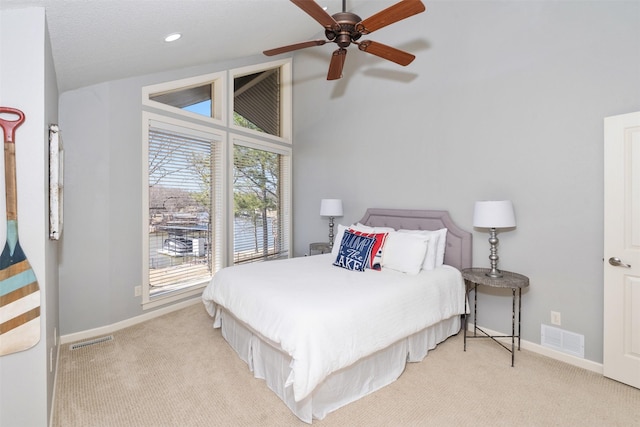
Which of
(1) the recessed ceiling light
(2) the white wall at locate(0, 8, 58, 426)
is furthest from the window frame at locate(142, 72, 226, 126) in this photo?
(2) the white wall at locate(0, 8, 58, 426)

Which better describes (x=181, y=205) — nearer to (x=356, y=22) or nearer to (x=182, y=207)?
(x=182, y=207)

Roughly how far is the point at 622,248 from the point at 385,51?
7.54 feet

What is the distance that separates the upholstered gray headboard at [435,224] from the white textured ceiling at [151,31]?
8.01 ft

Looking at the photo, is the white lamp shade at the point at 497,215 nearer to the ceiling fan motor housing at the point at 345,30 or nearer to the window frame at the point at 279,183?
the ceiling fan motor housing at the point at 345,30

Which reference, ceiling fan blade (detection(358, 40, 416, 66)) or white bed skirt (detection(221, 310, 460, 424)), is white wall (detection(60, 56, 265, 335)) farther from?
ceiling fan blade (detection(358, 40, 416, 66))

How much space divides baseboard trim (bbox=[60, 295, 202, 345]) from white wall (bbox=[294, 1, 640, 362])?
8.57ft

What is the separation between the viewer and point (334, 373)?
190 centimetres

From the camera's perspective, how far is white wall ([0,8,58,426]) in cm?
138

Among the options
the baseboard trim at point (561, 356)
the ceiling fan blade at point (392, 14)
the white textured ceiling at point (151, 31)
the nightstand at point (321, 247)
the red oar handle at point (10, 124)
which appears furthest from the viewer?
the nightstand at point (321, 247)

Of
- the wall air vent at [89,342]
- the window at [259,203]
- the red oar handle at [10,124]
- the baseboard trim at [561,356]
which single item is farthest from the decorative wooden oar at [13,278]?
the baseboard trim at [561,356]

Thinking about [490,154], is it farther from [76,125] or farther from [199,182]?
[76,125]

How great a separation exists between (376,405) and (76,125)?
3.44 metres

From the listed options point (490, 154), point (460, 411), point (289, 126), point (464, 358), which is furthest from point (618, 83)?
point (289, 126)

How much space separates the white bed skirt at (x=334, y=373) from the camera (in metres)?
1.85
